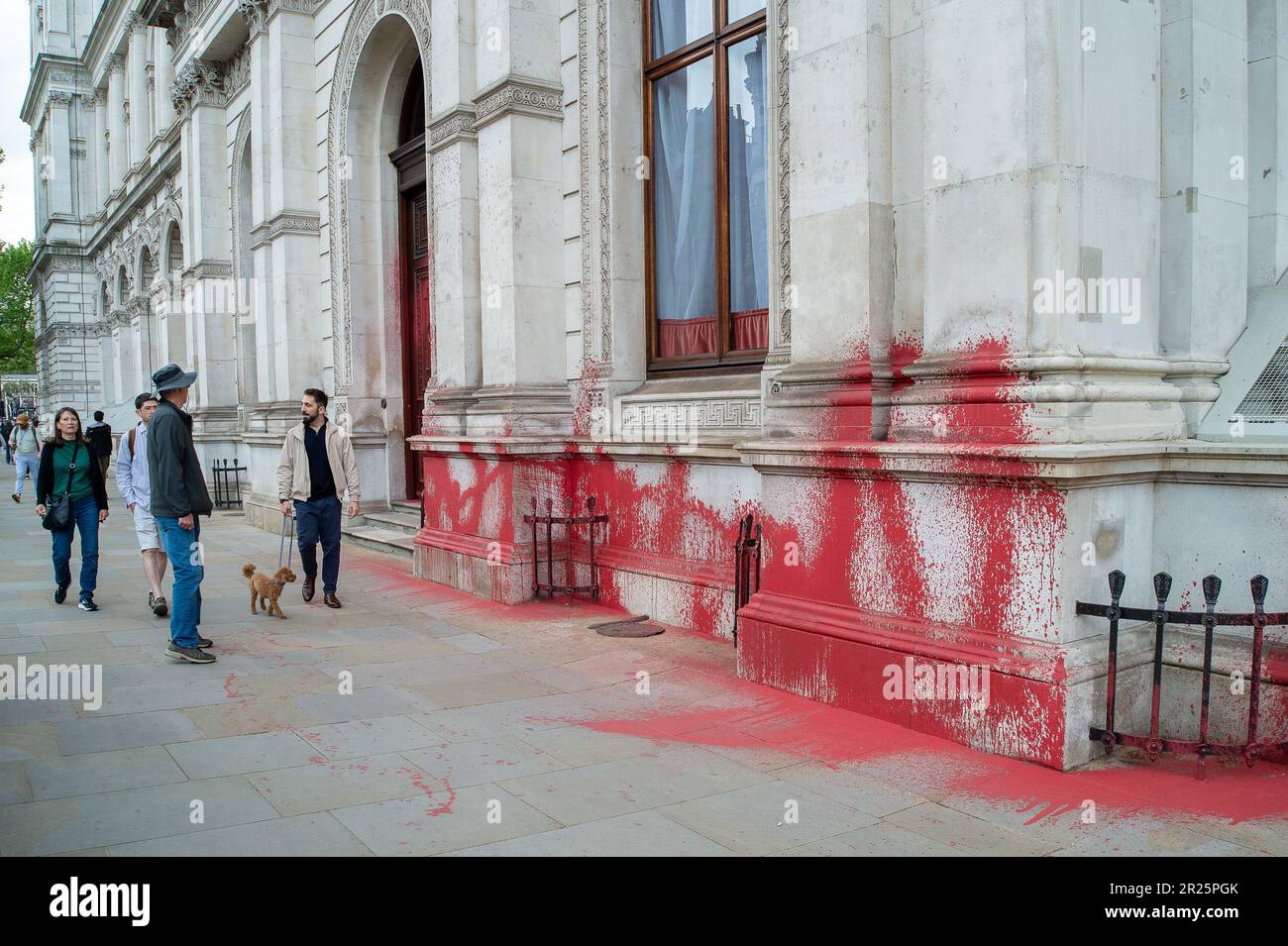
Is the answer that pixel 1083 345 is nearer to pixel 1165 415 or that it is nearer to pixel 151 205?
pixel 1165 415

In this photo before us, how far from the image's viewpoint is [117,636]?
8445 mm

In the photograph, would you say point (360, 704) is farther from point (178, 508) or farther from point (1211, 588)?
point (1211, 588)

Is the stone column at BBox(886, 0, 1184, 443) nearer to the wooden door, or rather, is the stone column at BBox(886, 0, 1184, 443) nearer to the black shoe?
the black shoe

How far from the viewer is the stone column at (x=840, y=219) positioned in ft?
20.4

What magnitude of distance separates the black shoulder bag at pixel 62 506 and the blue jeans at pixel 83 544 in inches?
2.1

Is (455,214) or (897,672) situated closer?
(897,672)

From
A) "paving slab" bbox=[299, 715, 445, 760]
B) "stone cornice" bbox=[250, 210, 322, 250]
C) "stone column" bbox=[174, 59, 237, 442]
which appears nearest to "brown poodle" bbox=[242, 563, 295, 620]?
"paving slab" bbox=[299, 715, 445, 760]

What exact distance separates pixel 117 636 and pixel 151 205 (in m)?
25.0

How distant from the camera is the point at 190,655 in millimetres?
7500

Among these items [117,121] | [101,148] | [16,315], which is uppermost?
[101,148]

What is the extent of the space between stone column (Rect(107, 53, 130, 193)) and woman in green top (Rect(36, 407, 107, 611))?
2799 centimetres

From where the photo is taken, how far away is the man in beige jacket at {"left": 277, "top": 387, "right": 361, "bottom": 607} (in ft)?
32.2

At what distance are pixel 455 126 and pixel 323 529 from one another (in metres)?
4.51

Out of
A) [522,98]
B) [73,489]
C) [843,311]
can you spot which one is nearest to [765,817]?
[843,311]
